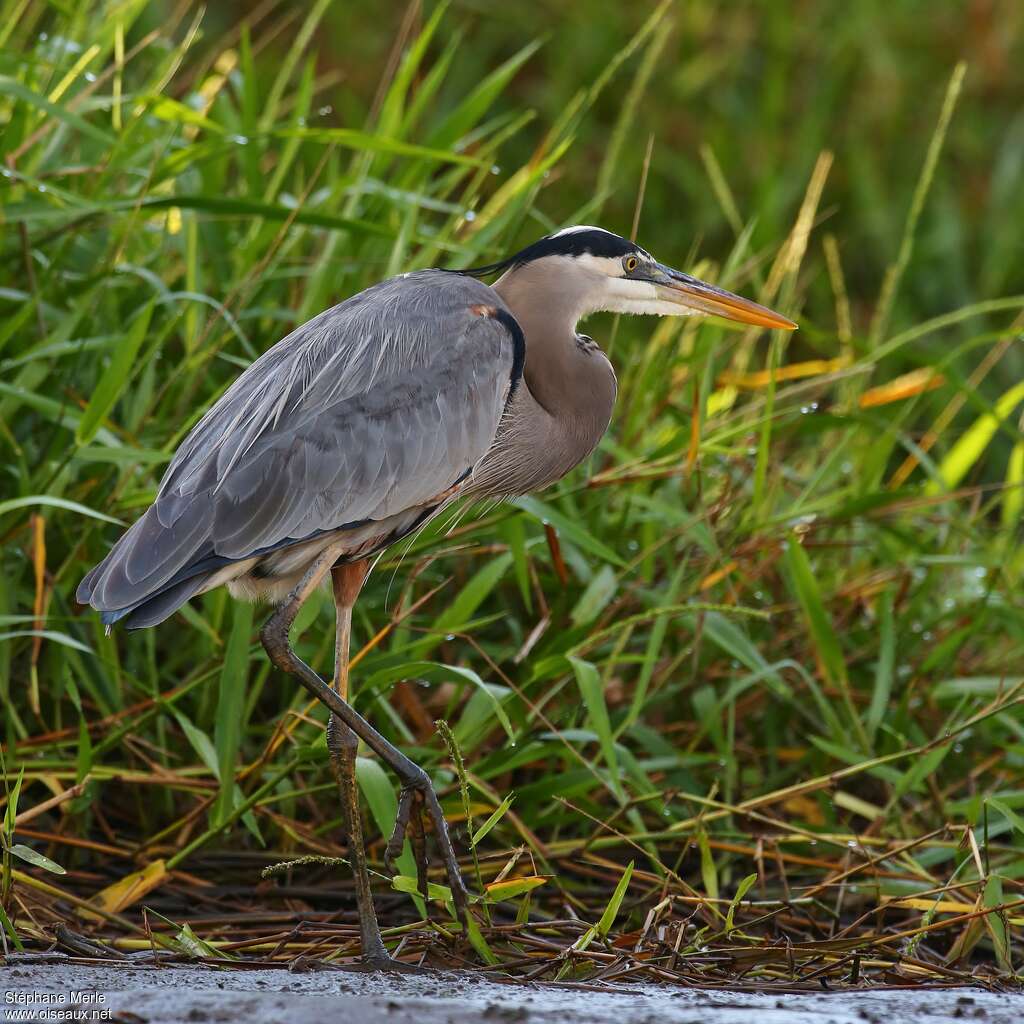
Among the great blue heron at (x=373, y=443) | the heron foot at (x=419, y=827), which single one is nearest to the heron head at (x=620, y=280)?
the great blue heron at (x=373, y=443)

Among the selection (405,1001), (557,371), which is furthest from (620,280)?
(405,1001)

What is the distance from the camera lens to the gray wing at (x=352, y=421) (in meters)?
2.93

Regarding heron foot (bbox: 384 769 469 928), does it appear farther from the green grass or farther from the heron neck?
the heron neck

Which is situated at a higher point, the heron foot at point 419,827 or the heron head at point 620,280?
the heron head at point 620,280

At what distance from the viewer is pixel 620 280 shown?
3346 mm

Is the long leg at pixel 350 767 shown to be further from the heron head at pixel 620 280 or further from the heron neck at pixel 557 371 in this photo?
the heron head at pixel 620 280

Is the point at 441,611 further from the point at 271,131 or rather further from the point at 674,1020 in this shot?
the point at 674,1020

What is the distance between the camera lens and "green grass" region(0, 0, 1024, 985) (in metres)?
3.02

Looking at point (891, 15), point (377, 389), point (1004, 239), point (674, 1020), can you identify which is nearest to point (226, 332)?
point (377, 389)

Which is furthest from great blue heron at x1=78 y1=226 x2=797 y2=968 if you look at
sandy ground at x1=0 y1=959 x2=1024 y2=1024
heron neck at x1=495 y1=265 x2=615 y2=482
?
sandy ground at x1=0 y1=959 x2=1024 y2=1024

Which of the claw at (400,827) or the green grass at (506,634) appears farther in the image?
the green grass at (506,634)

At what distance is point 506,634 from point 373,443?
0.84 metres

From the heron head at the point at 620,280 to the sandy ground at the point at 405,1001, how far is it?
146 centimetres

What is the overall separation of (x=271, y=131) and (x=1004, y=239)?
12.8 feet
